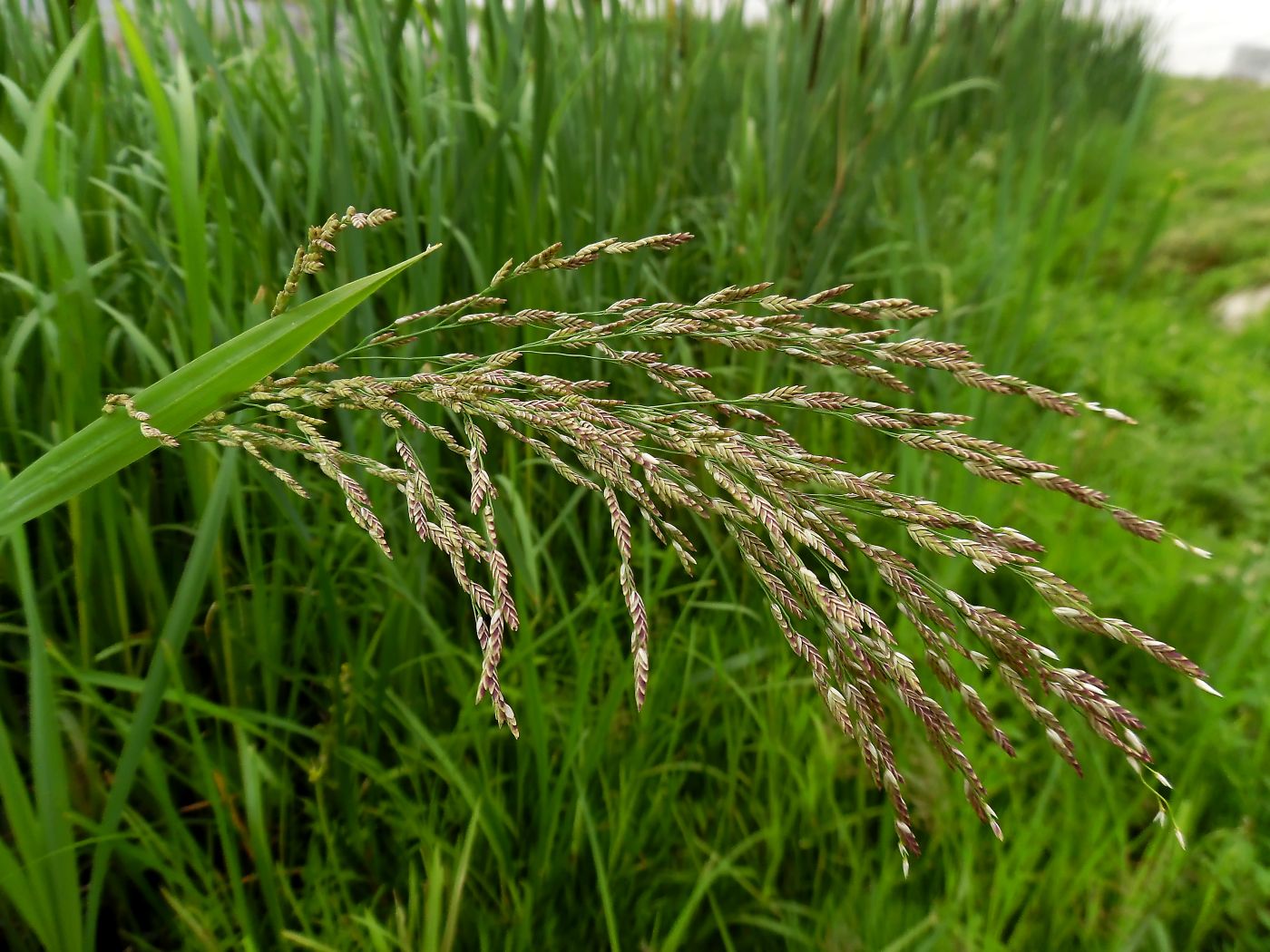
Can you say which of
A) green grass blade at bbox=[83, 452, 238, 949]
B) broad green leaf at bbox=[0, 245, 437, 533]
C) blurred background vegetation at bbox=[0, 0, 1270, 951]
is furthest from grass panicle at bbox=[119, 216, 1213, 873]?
blurred background vegetation at bbox=[0, 0, 1270, 951]

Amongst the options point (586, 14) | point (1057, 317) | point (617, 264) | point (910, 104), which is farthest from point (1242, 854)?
point (586, 14)

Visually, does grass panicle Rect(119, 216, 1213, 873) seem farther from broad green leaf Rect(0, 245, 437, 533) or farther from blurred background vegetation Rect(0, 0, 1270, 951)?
blurred background vegetation Rect(0, 0, 1270, 951)

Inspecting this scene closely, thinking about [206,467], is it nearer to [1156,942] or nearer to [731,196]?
[1156,942]

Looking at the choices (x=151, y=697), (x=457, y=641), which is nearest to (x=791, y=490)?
(x=151, y=697)

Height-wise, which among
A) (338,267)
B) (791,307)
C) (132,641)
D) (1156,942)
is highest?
(791,307)

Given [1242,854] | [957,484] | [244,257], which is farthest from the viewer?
[957,484]
